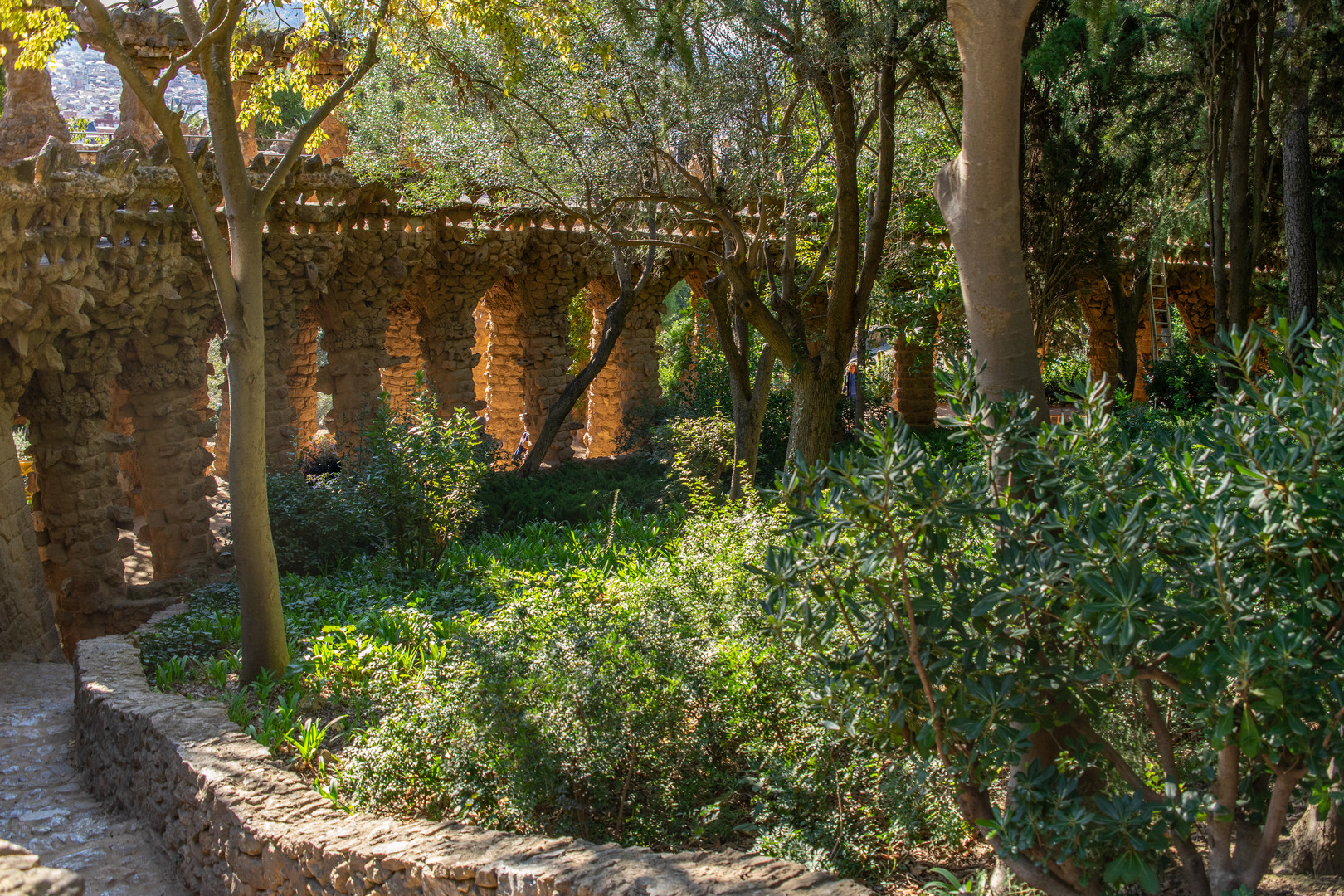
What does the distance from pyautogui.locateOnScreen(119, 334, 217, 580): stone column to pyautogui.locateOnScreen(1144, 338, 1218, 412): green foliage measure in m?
11.6

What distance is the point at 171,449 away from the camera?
1110cm

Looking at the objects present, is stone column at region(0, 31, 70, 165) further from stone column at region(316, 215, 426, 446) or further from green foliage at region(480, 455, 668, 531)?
green foliage at region(480, 455, 668, 531)

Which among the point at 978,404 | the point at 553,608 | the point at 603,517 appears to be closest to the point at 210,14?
the point at 553,608

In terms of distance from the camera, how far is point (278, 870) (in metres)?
3.84

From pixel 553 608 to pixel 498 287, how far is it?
1327cm

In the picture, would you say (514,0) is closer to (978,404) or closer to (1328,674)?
(978,404)

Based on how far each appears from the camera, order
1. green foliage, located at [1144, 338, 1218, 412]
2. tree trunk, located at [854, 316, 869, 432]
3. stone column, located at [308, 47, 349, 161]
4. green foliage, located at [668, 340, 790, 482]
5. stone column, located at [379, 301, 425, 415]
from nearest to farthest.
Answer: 1. green foliage, located at [1144, 338, 1218, 412]
2. green foliage, located at [668, 340, 790, 482]
3. tree trunk, located at [854, 316, 869, 432]
4. stone column, located at [308, 47, 349, 161]
5. stone column, located at [379, 301, 425, 415]

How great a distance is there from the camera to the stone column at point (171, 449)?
10898 millimetres

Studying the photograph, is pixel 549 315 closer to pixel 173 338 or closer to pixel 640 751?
pixel 173 338

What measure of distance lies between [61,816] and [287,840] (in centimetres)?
200

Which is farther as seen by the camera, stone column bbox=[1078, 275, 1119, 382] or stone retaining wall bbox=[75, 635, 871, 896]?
stone column bbox=[1078, 275, 1119, 382]

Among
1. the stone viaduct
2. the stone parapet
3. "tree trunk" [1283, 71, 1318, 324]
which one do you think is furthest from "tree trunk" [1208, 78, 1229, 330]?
the stone parapet

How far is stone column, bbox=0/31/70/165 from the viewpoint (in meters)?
10.9

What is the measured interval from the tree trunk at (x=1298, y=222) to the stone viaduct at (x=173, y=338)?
8.88 metres
